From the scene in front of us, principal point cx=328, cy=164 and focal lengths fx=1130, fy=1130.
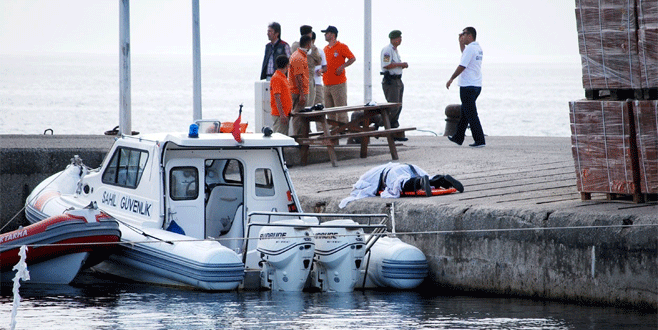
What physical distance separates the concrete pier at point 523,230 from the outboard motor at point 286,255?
1.24 meters

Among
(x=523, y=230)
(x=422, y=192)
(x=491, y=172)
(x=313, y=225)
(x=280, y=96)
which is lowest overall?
(x=523, y=230)

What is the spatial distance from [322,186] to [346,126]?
240 centimetres

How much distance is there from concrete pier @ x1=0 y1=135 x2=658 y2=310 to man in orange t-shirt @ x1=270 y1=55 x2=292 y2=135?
3.43 ft

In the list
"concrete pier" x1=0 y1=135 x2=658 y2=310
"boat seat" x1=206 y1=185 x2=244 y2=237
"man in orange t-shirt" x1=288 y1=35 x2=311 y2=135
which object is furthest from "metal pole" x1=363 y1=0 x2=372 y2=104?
"boat seat" x1=206 y1=185 x2=244 y2=237

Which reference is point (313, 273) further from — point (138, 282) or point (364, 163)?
point (364, 163)

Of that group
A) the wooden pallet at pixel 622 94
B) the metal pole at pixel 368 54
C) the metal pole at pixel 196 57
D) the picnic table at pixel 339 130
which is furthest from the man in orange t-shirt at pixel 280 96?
the wooden pallet at pixel 622 94

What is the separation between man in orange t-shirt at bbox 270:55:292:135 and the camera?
1652 cm

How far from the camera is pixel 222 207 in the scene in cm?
1325

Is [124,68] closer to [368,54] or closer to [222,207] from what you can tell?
[368,54]

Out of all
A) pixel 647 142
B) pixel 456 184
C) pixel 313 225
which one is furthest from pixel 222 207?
pixel 647 142

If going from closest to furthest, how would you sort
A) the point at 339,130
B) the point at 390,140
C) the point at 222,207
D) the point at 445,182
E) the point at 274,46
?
the point at 222,207 < the point at 445,182 < the point at 390,140 < the point at 339,130 < the point at 274,46

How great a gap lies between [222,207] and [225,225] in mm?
221

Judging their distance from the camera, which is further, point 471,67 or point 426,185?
point 471,67

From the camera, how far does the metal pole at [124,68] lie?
19406 mm
